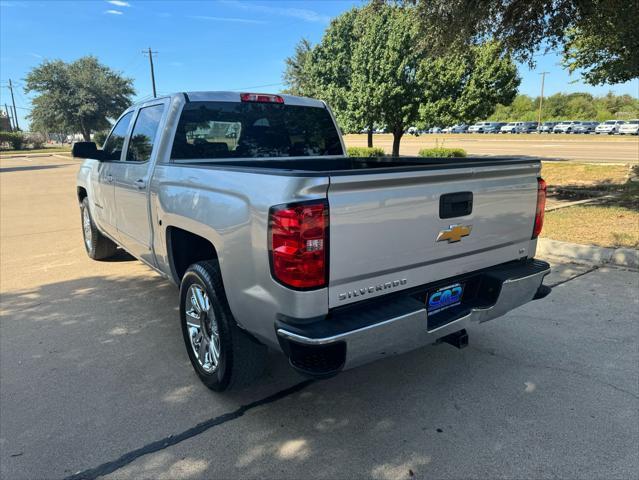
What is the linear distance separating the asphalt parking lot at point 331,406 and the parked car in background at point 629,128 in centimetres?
5779

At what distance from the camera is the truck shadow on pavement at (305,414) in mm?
2521

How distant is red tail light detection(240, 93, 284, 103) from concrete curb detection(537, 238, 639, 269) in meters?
4.27

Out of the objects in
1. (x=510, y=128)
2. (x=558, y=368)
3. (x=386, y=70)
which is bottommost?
(x=558, y=368)

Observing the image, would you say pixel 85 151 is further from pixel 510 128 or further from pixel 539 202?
pixel 510 128

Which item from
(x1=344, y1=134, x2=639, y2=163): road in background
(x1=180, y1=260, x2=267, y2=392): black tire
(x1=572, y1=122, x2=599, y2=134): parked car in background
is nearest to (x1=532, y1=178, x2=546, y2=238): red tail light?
(x1=180, y1=260, x2=267, y2=392): black tire

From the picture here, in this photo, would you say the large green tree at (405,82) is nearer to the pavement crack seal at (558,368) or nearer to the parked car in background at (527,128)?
the pavement crack seal at (558,368)

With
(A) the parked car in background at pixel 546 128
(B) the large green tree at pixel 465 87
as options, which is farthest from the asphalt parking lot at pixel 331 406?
(A) the parked car in background at pixel 546 128

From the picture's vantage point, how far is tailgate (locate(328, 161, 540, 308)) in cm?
232

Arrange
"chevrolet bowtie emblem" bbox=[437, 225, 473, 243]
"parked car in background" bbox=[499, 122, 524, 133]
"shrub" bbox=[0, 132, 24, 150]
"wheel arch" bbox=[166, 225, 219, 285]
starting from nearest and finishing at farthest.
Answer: "chevrolet bowtie emblem" bbox=[437, 225, 473, 243]
"wheel arch" bbox=[166, 225, 219, 285]
"shrub" bbox=[0, 132, 24, 150]
"parked car in background" bbox=[499, 122, 524, 133]

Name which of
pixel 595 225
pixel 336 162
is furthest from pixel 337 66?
pixel 336 162

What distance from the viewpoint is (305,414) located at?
2975 millimetres

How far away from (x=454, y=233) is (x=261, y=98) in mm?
2290

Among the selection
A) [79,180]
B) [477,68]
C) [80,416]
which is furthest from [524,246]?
[477,68]

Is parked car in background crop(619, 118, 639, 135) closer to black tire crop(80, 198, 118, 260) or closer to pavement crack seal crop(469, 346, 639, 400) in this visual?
pavement crack seal crop(469, 346, 639, 400)
